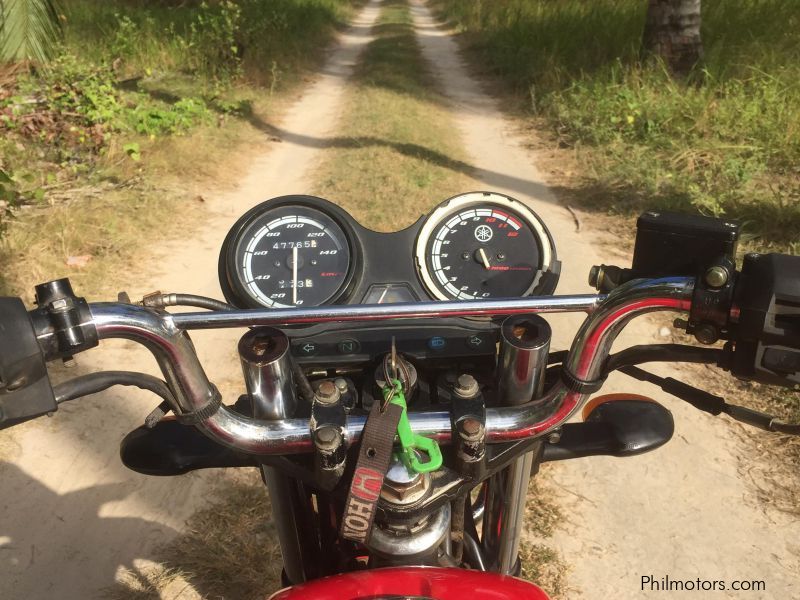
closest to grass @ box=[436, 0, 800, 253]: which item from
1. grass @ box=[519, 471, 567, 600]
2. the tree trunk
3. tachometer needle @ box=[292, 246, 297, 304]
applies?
the tree trunk

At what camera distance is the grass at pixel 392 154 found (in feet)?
18.6

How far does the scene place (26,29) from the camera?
634cm

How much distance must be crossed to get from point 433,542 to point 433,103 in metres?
9.04

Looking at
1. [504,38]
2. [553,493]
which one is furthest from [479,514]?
[504,38]

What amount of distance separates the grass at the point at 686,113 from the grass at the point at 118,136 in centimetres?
372

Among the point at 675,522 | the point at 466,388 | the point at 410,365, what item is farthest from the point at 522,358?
the point at 675,522

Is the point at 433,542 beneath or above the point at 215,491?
above

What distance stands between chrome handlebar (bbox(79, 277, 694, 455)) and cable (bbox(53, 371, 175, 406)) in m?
0.03

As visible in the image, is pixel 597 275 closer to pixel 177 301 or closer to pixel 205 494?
pixel 177 301

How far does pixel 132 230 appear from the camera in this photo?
5.17 meters

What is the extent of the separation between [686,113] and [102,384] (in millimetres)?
6941

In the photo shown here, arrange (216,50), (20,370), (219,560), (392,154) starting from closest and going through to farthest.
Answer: (20,370) → (219,560) → (392,154) → (216,50)

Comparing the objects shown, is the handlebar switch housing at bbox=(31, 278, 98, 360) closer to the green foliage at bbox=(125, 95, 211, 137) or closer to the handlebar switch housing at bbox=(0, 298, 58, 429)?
the handlebar switch housing at bbox=(0, 298, 58, 429)

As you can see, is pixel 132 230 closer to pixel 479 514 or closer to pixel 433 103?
pixel 479 514
